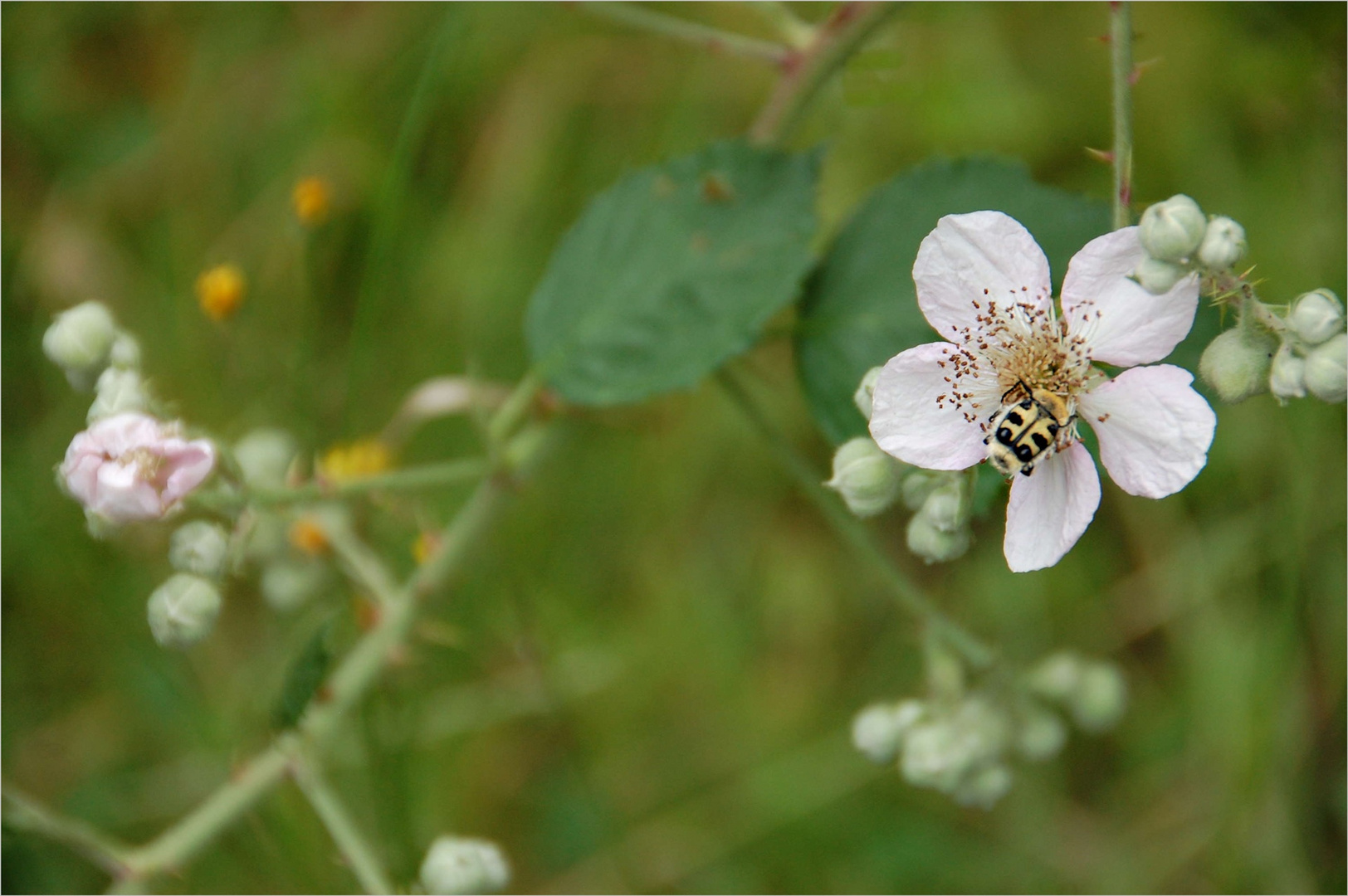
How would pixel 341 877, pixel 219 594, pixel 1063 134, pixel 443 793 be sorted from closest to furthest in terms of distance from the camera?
pixel 219 594
pixel 341 877
pixel 443 793
pixel 1063 134

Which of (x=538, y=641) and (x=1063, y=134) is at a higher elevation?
(x=1063, y=134)

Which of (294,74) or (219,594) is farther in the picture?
(294,74)

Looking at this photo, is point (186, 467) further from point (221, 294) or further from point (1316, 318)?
point (1316, 318)

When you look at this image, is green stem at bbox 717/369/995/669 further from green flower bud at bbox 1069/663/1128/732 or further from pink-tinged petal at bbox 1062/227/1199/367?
pink-tinged petal at bbox 1062/227/1199/367

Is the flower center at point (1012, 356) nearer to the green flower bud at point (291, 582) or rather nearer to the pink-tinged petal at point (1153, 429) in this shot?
the pink-tinged petal at point (1153, 429)

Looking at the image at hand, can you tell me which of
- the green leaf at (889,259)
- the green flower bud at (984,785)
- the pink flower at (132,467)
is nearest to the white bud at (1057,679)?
the green flower bud at (984,785)

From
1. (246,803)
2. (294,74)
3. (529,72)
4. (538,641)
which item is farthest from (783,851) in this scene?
(294,74)

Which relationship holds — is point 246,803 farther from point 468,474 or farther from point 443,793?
point 443,793
